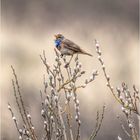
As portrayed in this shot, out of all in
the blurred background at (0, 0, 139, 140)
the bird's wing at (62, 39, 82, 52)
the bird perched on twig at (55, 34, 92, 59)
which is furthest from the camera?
the blurred background at (0, 0, 139, 140)

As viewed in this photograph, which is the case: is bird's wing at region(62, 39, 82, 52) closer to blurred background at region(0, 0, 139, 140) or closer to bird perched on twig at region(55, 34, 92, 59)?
bird perched on twig at region(55, 34, 92, 59)

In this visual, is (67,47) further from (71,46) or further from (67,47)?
Result: (71,46)

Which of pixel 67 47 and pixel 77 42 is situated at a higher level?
pixel 77 42

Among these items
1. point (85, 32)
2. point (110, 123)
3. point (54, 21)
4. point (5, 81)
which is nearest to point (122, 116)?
point (110, 123)

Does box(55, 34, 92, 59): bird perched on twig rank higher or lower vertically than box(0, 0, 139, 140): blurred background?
lower

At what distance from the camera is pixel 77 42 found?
19.2 meters

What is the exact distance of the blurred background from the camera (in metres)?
15.0

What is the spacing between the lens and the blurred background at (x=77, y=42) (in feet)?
49.1

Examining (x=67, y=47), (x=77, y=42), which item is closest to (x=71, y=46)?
(x=67, y=47)

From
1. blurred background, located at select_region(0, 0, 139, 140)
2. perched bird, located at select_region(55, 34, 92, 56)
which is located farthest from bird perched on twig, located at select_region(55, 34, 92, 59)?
blurred background, located at select_region(0, 0, 139, 140)

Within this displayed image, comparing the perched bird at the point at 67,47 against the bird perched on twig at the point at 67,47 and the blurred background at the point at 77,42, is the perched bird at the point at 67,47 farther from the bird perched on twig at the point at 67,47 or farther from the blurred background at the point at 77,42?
the blurred background at the point at 77,42

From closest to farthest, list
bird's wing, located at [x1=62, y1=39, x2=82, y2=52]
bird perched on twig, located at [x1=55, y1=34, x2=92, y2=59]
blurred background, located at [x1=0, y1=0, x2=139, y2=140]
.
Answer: bird perched on twig, located at [x1=55, y1=34, x2=92, y2=59]
bird's wing, located at [x1=62, y1=39, x2=82, y2=52]
blurred background, located at [x1=0, y1=0, x2=139, y2=140]

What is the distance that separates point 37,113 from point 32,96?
0.96 meters

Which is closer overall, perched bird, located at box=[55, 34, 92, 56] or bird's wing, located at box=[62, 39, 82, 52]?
perched bird, located at box=[55, 34, 92, 56]
